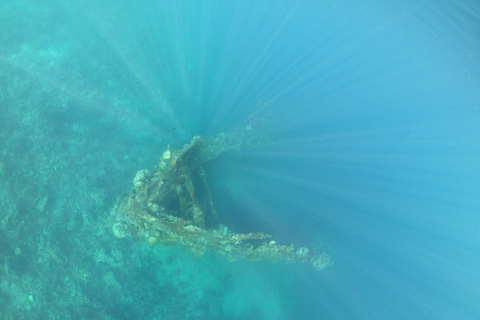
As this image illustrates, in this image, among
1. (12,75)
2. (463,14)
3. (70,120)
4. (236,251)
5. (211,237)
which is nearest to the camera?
(211,237)

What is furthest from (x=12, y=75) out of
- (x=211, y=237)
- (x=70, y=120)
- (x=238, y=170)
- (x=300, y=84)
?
(x=300, y=84)

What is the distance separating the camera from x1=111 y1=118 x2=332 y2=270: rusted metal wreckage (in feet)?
16.8

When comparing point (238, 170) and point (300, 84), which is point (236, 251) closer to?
point (238, 170)

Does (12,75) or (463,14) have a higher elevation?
(463,14)

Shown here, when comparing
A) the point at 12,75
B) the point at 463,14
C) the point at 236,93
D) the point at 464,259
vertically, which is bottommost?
the point at 464,259

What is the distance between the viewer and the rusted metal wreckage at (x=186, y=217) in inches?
201

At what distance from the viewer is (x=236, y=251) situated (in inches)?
215

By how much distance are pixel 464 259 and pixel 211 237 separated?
435 inches

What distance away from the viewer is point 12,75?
773 centimetres

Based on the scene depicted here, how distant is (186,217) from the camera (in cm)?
555

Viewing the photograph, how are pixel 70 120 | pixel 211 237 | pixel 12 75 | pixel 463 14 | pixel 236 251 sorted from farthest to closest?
pixel 12 75 < pixel 70 120 < pixel 463 14 < pixel 236 251 < pixel 211 237

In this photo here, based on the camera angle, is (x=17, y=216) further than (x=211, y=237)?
Yes

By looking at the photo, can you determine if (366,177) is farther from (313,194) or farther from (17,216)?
(17,216)

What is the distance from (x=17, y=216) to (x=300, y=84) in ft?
34.1
